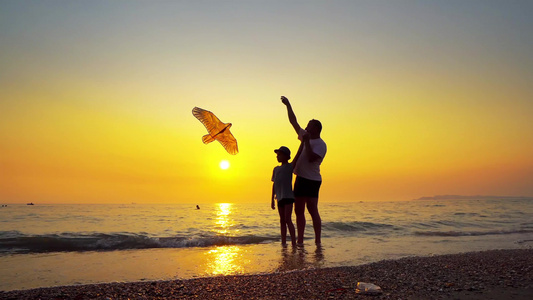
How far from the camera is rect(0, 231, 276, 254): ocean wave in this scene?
27.8 ft

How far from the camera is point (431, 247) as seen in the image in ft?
26.5

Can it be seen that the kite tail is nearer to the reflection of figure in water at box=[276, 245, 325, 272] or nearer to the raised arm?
the raised arm

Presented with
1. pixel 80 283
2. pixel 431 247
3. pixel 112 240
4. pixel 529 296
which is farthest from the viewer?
pixel 112 240

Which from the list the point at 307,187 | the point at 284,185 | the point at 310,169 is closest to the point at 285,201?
the point at 284,185

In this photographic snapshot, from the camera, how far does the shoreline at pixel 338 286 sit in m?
3.45

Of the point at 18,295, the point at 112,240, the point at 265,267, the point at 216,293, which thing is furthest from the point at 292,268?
the point at 112,240

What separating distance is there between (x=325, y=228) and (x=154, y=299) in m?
10.2

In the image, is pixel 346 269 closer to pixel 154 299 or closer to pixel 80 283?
pixel 154 299

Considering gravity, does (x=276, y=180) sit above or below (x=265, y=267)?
above

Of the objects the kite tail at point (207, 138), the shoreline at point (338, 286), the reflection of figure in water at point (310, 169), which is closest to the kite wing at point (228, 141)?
the kite tail at point (207, 138)

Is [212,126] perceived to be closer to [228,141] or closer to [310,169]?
[228,141]

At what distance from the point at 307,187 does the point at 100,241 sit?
608 centimetres

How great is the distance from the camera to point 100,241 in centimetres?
921

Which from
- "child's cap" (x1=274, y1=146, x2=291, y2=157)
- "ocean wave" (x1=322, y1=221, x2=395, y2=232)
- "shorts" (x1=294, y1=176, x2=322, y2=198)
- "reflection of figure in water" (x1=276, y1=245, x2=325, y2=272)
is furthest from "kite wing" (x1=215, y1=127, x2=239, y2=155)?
"ocean wave" (x1=322, y1=221, x2=395, y2=232)
